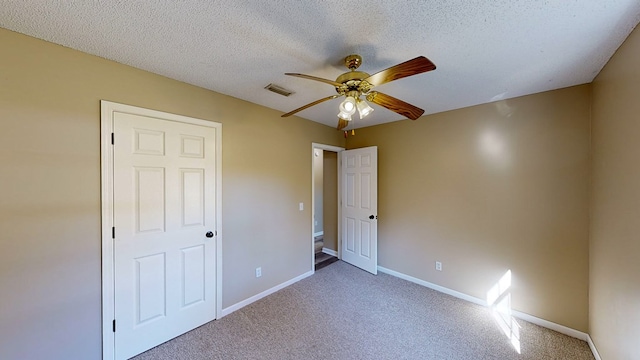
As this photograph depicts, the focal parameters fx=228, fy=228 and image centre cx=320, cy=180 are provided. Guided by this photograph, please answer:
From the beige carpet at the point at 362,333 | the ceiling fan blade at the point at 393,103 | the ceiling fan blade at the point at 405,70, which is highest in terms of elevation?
the ceiling fan blade at the point at 405,70

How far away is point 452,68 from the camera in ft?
6.17

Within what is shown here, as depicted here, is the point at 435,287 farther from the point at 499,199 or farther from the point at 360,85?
the point at 360,85

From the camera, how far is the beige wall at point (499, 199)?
2.20 meters

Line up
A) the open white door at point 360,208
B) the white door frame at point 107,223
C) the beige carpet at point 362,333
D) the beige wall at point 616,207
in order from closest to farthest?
the beige wall at point 616,207
the white door frame at point 107,223
the beige carpet at point 362,333
the open white door at point 360,208

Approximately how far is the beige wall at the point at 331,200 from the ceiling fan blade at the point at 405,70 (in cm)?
290

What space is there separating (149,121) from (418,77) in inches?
94.3

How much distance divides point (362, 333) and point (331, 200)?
2.54 m

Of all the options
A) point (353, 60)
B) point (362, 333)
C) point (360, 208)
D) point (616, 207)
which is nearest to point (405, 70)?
point (353, 60)

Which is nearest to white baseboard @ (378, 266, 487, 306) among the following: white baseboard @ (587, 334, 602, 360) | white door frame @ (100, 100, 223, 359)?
white baseboard @ (587, 334, 602, 360)

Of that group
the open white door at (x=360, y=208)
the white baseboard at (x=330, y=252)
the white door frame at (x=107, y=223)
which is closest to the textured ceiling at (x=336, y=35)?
the white door frame at (x=107, y=223)

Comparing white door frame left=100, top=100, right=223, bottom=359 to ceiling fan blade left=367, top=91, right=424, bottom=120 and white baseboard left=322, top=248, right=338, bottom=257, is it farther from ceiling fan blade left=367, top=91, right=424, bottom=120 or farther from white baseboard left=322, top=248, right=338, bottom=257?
white baseboard left=322, top=248, right=338, bottom=257

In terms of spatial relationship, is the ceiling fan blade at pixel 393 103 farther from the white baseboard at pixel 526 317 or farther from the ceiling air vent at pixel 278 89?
the white baseboard at pixel 526 317

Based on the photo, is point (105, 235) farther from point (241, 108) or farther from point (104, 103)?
point (241, 108)

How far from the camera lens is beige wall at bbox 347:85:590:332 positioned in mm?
2195
